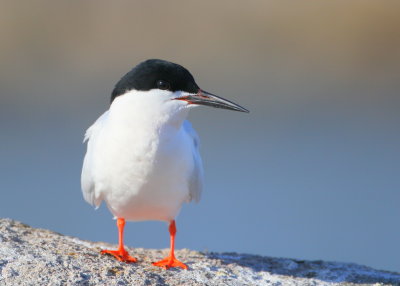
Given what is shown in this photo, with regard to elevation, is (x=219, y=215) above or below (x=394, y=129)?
below

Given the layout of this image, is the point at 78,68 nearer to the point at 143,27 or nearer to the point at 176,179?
the point at 143,27

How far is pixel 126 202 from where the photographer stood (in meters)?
5.23

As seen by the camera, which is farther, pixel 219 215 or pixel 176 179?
pixel 219 215

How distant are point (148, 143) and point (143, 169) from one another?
0.18m

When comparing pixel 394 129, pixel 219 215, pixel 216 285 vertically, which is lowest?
pixel 216 285

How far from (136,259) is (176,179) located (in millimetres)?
632

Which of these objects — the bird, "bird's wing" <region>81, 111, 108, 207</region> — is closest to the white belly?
the bird

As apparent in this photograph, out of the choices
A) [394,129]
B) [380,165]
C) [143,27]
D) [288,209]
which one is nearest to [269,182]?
[288,209]

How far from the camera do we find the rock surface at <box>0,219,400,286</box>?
4.48 metres

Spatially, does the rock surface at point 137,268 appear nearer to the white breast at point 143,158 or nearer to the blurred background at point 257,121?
the white breast at point 143,158

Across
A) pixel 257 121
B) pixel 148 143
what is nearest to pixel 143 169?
pixel 148 143

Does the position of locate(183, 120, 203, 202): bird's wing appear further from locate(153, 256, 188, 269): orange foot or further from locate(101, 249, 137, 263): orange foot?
locate(101, 249, 137, 263): orange foot

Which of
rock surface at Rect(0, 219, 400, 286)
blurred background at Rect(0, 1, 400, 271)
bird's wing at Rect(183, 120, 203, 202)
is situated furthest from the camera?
blurred background at Rect(0, 1, 400, 271)

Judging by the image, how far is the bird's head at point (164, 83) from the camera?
16.5 feet
